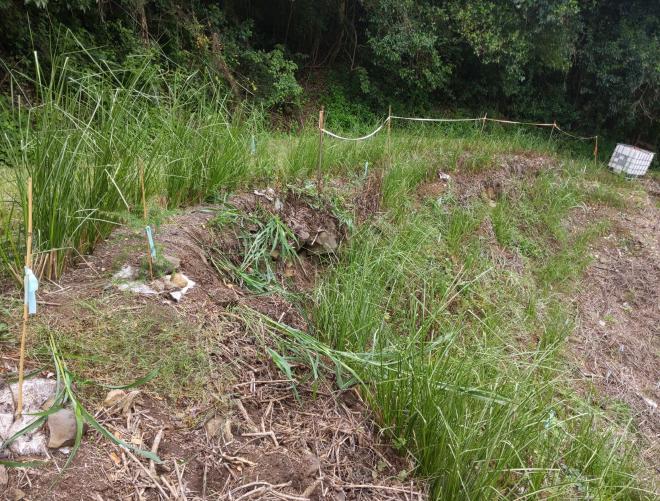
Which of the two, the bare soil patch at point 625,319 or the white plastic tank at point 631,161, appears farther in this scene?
the white plastic tank at point 631,161

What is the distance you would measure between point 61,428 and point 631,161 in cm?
1069

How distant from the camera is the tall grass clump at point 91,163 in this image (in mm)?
2033

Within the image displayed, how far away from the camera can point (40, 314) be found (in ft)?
6.03

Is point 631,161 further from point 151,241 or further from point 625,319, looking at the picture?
point 151,241

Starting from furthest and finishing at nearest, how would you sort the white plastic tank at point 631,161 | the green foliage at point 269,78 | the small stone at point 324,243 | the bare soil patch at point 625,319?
the white plastic tank at point 631,161, the green foliage at point 269,78, the bare soil patch at point 625,319, the small stone at point 324,243

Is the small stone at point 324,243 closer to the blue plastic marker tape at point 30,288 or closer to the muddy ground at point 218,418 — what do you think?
the muddy ground at point 218,418

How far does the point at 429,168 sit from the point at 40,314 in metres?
4.41

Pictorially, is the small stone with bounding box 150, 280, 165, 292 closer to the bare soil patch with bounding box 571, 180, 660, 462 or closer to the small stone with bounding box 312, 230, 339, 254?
the small stone with bounding box 312, 230, 339, 254

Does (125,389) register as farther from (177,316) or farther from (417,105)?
(417,105)

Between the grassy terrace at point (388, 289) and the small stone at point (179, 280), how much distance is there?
33 centimetres

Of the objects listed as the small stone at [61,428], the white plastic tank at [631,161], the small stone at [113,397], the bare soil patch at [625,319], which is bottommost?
the bare soil patch at [625,319]

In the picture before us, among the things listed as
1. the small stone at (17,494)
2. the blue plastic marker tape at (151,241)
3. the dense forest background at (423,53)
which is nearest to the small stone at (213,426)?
the small stone at (17,494)

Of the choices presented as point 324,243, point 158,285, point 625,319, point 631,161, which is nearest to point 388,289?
point 324,243

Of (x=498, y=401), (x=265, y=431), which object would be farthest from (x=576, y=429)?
(x=265, y=431)
